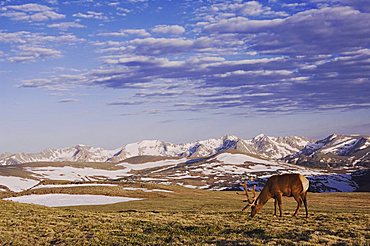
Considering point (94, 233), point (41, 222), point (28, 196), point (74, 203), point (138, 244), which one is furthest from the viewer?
point (28, 196)

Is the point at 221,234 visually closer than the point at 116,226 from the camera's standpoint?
Yes

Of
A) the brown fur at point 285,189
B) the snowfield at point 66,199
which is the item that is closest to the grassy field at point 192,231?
the brown fur at point 285,189

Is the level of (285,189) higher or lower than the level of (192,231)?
higher

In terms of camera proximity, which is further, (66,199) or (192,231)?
(66,199)

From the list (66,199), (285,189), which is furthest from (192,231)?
(66,199)

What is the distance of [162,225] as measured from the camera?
79.0ft

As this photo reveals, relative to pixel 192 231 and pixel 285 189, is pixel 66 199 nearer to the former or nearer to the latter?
pixel 285 189

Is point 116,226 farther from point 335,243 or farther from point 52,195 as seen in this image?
point 52,195

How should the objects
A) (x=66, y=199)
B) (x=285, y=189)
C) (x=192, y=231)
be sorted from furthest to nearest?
(x=66, y=199)
(x=285, y=189)
(x=192, y=231)

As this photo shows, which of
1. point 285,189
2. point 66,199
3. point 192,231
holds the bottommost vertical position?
point 66,199

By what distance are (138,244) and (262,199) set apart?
12.3 metres

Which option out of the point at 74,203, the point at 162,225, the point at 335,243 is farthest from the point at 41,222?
the point at 74,203

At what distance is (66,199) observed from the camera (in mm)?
65750

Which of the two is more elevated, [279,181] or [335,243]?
[279,181]
